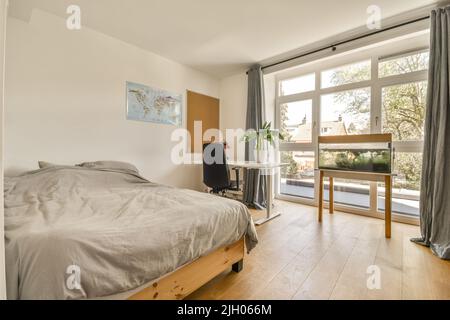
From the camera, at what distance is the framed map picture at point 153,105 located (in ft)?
9.69

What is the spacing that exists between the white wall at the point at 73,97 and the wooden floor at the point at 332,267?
6.86ft

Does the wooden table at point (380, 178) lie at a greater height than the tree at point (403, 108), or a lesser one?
lesser

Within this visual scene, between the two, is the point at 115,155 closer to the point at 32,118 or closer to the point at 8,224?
the point at 32,118

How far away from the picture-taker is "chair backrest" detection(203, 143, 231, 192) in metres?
2.88

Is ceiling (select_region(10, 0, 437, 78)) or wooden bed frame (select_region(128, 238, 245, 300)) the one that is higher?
ceiling (select_region(10, 0, 437, 78))

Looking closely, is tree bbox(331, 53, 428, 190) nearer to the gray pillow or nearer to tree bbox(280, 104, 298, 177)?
tree bbox(280, 104, 298, 177)

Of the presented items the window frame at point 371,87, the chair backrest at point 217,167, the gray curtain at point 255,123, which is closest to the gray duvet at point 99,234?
the chair backrest at point 217,167

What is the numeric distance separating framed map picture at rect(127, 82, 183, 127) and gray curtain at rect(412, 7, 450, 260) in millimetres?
3160

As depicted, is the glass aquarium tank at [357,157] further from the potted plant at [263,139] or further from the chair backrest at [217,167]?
the chair backrest at [217,167]

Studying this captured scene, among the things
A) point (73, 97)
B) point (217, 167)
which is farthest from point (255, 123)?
point (73, 97)

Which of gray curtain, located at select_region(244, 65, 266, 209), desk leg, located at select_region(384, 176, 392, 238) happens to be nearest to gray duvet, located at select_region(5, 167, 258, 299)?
desk leg, located at select_region(384, 176, 392, 238)

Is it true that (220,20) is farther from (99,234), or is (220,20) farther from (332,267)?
(332,267)

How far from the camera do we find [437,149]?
2006 mm

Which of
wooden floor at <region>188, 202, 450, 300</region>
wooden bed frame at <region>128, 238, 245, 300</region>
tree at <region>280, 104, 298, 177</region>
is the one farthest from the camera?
tree at <region>280, 104, 298, 177</region>
